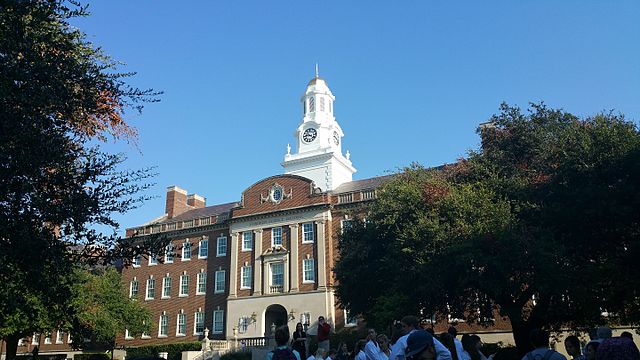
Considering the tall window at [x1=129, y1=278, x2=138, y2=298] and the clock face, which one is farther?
the clock face

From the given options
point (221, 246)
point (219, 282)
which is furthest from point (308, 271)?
point (221, 246)

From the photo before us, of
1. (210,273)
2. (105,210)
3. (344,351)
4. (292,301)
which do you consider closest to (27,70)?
(105,210)

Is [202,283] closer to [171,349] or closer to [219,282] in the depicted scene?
[219,282]

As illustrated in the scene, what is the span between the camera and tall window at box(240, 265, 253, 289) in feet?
161

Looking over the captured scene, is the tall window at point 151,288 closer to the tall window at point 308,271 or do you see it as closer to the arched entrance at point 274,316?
the arched entrance at point 274,316

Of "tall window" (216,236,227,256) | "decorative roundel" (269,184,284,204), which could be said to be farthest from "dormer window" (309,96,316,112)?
"tall window" (216,236,227,256)

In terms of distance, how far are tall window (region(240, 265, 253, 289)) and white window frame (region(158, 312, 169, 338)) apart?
898cm

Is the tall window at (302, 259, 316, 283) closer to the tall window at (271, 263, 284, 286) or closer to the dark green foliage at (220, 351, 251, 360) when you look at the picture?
the tall window at (271, 263, 284, 286)

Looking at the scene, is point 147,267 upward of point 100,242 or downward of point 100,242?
upward

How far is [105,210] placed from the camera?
1323cm

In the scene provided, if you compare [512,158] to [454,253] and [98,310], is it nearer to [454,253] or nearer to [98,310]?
[454,253]

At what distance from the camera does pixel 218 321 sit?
49562 mm

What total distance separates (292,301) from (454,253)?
23590 millimetres

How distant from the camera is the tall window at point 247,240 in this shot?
165 ft
